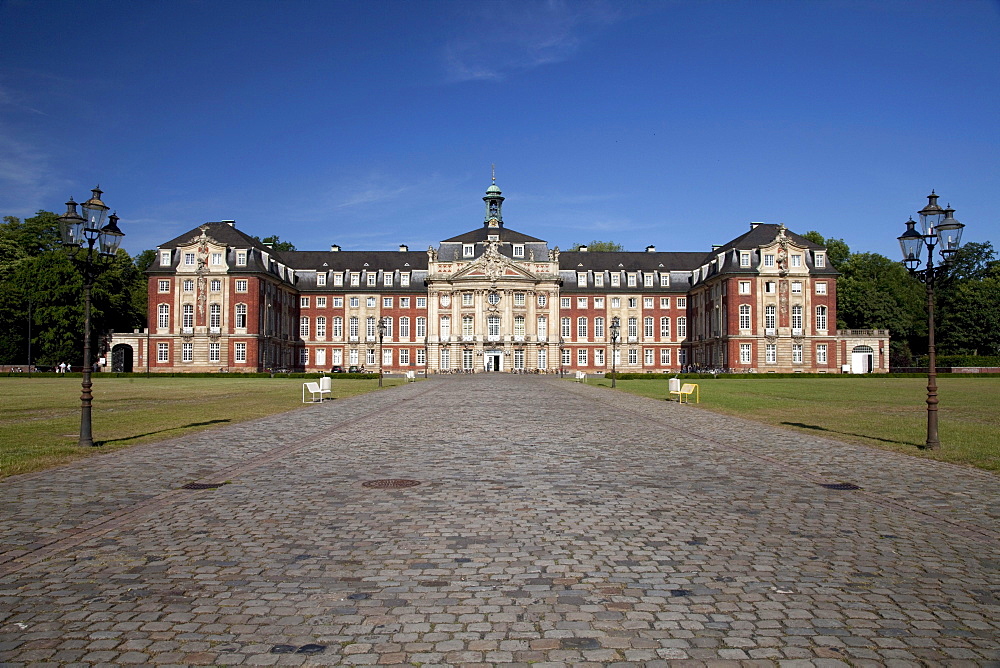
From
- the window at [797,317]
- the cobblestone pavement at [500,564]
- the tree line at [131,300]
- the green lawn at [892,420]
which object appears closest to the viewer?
the cobblestone pavement at [500,564]

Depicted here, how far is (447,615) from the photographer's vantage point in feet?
16.8

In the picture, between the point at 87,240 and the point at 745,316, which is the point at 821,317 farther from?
the point at 87,240

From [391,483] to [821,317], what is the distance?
78507mm

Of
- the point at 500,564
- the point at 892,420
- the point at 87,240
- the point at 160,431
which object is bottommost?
the point at 892,420

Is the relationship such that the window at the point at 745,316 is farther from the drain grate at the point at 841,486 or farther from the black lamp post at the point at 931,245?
the drain grate at the point at 841,486

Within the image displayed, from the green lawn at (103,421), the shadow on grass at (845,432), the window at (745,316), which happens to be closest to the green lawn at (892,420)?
the shadow on grass at (845,432)

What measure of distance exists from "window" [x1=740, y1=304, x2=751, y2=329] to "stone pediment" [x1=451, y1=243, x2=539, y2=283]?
960 inches

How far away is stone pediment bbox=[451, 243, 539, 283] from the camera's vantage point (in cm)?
8988

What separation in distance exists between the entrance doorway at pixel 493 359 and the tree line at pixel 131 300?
35.1 metres

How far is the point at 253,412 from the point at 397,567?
19177 millimetres

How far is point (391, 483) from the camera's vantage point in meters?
10.3

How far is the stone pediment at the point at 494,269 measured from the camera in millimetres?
89875

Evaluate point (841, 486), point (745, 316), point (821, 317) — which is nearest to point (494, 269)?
point (745, 316)

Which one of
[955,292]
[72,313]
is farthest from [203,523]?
[955,292]
